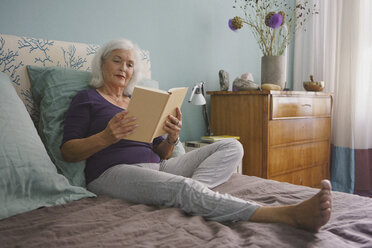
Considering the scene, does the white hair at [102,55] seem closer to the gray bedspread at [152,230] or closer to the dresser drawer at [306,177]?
the gray bedspread at [152,230]

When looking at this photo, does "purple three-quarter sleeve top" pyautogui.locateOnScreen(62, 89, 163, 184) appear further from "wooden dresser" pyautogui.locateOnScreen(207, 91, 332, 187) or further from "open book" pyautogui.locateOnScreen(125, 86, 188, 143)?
"wooden dresser" pyautogui.locateOnScreen(207, 91, 332, 187)

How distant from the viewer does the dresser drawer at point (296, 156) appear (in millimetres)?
2078

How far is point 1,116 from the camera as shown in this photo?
1.06m

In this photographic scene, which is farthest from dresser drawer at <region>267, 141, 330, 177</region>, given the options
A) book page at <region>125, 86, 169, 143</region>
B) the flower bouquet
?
book page at <region>125, 86, 169, 143</region>

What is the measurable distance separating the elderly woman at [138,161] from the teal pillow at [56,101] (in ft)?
0.16

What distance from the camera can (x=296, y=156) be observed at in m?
2.25

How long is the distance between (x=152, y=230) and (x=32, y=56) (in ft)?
3.65

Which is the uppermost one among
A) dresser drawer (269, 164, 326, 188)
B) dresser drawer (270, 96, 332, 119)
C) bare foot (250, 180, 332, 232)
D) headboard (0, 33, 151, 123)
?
headboard (0, 33, 151, 123)

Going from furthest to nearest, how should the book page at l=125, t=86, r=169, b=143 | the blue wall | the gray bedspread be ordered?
the blue wall, the book page at l=125, t=86, r=169, b=143, the gray bedspread

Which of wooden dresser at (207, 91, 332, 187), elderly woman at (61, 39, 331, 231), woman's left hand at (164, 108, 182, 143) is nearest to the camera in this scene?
elderly woman at (61, 39, 331, 231)

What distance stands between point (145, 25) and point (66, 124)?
1.06 meters

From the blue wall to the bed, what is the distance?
240 mm

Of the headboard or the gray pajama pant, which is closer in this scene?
the gray pajama pant

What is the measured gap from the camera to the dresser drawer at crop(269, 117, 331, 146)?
2.07 metres
